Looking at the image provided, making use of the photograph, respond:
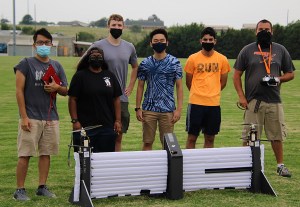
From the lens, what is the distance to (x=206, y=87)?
740 centimetres

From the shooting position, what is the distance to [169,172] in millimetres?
6242

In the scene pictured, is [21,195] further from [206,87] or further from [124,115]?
[206,87]

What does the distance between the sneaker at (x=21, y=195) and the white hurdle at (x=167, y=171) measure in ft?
1.97

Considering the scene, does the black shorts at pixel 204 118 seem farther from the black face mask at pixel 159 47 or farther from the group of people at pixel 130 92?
the black face mask at pixel 159 47

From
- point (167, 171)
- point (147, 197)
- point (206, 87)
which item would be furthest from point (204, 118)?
point (147, 197)

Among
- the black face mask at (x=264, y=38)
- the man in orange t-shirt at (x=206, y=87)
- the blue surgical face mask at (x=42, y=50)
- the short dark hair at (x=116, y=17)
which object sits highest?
the short dark hair at (x=116, y=17)

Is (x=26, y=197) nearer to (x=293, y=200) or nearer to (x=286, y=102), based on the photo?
(x=293, y=200)

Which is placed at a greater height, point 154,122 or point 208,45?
point 208,45

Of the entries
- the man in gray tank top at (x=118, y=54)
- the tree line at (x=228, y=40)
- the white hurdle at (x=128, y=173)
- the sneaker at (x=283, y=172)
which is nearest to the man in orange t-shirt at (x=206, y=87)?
the man in gray tank top at (x=118, y=54)

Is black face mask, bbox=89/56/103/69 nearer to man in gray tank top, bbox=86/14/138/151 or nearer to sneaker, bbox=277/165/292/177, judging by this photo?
man in gray tank top, bbox=86/14/138/151

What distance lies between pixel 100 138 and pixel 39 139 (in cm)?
73

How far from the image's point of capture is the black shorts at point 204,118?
7.45 meters

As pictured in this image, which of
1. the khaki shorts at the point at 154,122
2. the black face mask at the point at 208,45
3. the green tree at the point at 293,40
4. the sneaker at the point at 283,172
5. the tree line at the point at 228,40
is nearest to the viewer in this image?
the khaki shorts at the point at 154,122

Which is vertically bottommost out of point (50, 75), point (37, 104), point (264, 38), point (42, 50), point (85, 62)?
point (37, 104)
